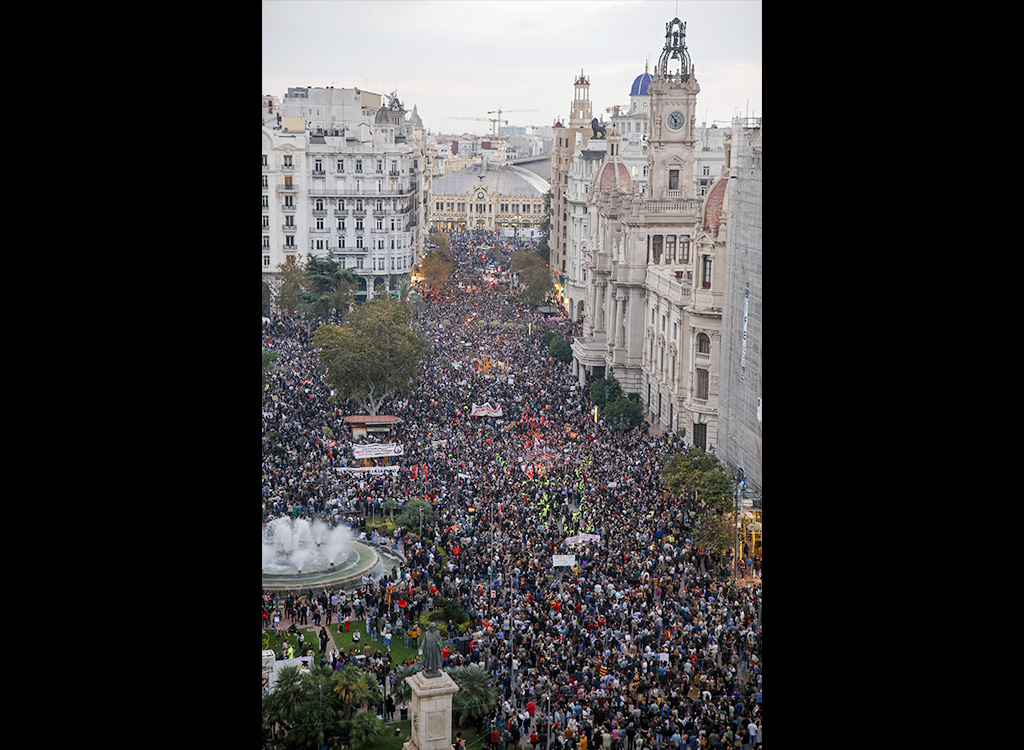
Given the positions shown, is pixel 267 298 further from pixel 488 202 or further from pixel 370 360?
pixel 488 202

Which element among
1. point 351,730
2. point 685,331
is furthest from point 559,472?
point 351,730

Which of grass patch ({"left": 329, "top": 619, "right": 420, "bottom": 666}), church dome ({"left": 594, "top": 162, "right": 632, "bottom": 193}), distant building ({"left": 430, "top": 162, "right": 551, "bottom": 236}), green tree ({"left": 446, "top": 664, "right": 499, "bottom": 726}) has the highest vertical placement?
distant building ({"left": 430, "top": 162, "right": 551, "bottom": 236})

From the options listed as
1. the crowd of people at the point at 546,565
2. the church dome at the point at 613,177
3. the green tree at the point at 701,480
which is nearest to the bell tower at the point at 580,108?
the church dome at the point at 613,177

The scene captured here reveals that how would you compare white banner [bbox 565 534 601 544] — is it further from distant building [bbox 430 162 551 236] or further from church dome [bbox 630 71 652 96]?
distant building [bbox 430 162 551 236]

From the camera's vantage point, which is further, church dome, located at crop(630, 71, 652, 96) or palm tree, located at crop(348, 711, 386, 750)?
church dome, located at crop(630, 71, 652, 96)

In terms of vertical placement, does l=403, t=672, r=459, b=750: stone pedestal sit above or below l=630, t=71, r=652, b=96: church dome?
below

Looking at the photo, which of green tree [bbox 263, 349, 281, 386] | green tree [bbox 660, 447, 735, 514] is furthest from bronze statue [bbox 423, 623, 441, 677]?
green tree [bbox 263, 349, 281, 386]
